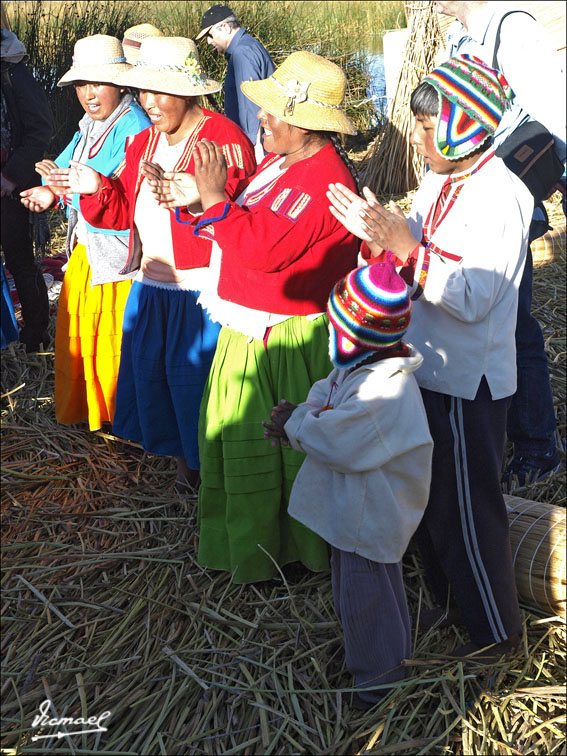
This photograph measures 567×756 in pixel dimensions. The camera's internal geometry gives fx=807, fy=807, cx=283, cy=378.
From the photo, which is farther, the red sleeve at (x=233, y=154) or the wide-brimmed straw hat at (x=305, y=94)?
the red sleeve at (x=233, y=154)

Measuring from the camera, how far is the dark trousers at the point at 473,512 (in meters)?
2.25

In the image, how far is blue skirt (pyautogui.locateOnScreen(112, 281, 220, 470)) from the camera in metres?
3.20

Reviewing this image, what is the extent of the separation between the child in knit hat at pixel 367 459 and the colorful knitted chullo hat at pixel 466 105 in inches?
16.7

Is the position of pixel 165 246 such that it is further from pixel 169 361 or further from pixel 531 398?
pixel 531 398

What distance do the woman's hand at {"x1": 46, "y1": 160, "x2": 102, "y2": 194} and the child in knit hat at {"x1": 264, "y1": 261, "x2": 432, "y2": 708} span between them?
138 centimetres

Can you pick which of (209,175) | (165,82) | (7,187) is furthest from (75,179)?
(7,187)

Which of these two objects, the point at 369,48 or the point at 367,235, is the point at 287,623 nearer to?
the point at 367,235

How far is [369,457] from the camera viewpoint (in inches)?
77.6

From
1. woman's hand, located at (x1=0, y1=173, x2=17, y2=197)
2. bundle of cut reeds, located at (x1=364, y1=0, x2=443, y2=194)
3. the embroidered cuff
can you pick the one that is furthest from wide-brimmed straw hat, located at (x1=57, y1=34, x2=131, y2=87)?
bundle of cut reeds, located at (x1=364, y1=0, x2=443, y2=194)

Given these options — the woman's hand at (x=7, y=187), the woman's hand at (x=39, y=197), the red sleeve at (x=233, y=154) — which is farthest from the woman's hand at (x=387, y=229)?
the woman's hand at (x=7, y=187)

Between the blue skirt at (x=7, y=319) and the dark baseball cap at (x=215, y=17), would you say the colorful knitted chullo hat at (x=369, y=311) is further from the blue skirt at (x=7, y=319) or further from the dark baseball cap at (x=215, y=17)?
the dark baseball cap at (x=215, y=17)

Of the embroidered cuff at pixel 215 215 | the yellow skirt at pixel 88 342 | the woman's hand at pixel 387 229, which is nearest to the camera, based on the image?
the woman's hand at pixel 387 229

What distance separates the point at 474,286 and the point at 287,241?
616 mm

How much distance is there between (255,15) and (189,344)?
35.0 ft
